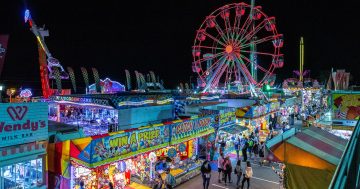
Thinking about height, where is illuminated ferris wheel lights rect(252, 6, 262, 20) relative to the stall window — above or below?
above

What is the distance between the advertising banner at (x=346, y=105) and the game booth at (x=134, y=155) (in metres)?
5.88

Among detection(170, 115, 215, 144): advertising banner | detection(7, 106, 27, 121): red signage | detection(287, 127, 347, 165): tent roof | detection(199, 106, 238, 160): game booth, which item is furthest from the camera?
detection(199, 106, 238, 160): game booth

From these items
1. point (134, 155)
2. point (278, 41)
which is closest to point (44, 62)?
point (134, 155)

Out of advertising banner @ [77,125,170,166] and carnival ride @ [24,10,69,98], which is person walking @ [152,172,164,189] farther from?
carnival ride @ [24,10,69,98]

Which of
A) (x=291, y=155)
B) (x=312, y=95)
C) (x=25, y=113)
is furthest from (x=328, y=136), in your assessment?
(x=312, y=95)

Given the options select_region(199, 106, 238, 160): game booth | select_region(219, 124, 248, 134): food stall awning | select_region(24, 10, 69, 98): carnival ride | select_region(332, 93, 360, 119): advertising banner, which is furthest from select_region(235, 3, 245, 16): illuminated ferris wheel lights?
select_region(24, 10, 69, 98): carnival ride

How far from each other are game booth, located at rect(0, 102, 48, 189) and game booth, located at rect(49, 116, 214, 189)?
676 mm

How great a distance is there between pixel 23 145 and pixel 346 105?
13.1 meters

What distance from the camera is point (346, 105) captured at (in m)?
12.8

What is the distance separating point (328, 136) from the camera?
6.71 m

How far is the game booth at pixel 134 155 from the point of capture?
8.38 metres

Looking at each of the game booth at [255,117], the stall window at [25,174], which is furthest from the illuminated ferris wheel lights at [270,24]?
the stall window at [25,174]

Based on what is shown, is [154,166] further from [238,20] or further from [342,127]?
[238,20]

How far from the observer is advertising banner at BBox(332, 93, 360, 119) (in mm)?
12617
